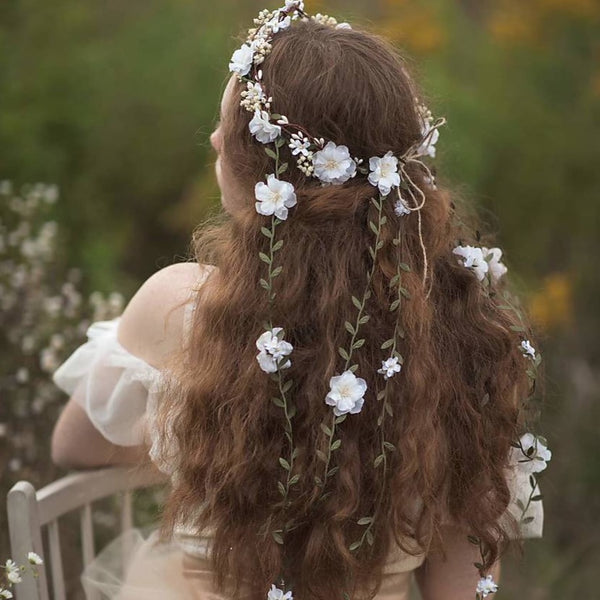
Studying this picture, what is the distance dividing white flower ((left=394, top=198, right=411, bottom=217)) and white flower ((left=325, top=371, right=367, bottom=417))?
23 cm

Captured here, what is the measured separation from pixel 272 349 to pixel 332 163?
254 mm

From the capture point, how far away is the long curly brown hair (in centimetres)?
126

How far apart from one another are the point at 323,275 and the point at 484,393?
0.31 meters

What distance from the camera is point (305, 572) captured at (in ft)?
4.33

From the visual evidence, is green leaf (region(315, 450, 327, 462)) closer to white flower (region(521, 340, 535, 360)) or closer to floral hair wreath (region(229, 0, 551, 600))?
floral hair wreath (region(229, 0, 551, 600))

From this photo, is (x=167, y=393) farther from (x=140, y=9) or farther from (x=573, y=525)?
(x=140, y=9)

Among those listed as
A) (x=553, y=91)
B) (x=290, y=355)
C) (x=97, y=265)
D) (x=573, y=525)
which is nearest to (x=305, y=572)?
(x=290, y=355)

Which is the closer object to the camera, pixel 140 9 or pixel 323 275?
pixel 323 275

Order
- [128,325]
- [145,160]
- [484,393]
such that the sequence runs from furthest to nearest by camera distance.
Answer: [145,160], [128,325], [484,393]

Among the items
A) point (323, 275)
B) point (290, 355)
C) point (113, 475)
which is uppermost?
point (323, 275)

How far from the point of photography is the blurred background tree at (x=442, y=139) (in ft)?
10.1

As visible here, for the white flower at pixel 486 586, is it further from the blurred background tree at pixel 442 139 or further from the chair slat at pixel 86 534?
the blurred background tree at pixel 442 139

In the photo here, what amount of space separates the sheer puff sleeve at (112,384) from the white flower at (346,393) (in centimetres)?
33

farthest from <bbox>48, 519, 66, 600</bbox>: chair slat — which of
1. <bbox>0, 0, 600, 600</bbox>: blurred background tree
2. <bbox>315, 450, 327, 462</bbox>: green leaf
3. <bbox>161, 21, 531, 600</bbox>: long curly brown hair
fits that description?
<bbox>0, 0, 600, 600</bbox>: blurred background tree
